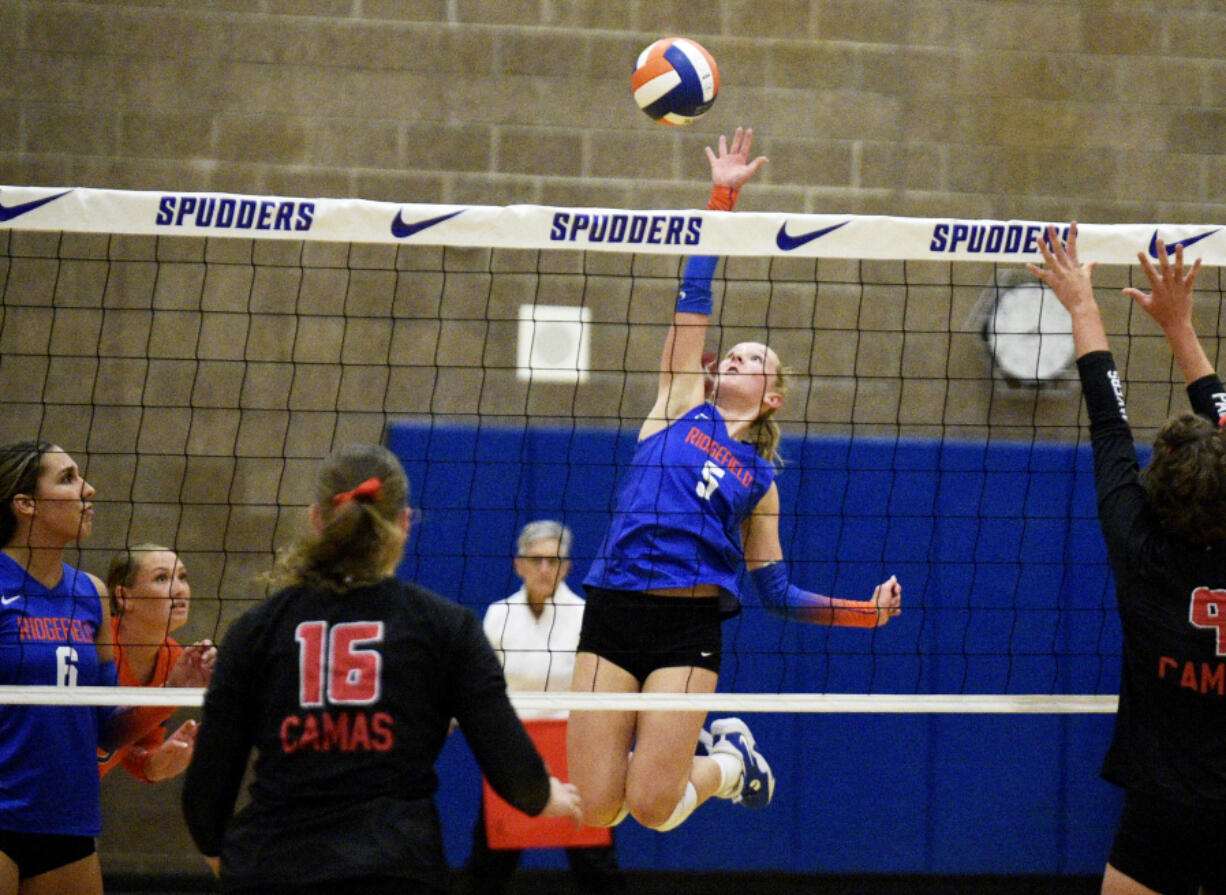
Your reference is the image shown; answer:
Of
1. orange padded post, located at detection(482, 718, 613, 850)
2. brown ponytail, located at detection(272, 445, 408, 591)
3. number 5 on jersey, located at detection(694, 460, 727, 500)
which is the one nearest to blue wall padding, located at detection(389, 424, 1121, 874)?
orange padded post, located at detection(482, 718, 613, 850)

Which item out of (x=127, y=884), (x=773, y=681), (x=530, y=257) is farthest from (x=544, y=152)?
(x=127, y=884)

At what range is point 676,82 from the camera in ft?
16.3

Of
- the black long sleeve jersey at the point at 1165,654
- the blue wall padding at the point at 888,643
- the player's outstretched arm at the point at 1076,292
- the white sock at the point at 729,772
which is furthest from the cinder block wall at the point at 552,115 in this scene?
the black long sleeve jersey at the point at 1165,654

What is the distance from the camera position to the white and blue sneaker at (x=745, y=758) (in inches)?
211

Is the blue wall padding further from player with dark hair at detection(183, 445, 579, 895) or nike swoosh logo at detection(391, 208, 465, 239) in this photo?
player with dark hair at detection(183, 445, 579, 895)

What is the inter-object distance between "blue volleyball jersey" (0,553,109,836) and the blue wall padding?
124 inches

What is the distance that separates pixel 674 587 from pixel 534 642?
1.81 meters

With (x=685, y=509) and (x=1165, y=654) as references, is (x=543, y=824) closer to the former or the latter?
(x=685, y=509)

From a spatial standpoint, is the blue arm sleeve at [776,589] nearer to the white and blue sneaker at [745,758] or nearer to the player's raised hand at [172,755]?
the white and blue sneaker at [745,758]

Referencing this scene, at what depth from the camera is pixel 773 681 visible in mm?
6953

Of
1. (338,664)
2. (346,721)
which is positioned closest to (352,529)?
(338,664)

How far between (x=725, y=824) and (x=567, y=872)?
868 millimetres

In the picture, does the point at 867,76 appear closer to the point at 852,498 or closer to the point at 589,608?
the point at 852,498

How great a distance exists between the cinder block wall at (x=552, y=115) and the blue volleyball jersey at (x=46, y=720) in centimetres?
352
